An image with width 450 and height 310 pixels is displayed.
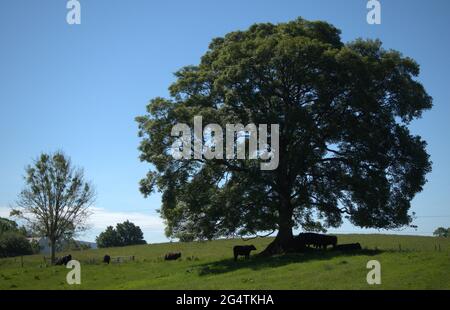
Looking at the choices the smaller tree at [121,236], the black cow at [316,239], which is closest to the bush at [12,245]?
the smaller tree at [121,236]

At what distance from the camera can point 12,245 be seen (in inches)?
3300

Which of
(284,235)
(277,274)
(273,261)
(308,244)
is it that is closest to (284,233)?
(284,235)

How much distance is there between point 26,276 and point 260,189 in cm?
1844

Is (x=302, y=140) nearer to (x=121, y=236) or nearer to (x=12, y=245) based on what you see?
(x=12, y=245)

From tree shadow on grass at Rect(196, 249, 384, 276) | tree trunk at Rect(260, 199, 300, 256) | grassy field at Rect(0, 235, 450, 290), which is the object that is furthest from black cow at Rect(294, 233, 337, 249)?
grassy field at Rect(0, 235, 450, 290)

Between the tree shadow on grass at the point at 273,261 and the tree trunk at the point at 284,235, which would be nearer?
the tree shadow on grass at the point at 273,261

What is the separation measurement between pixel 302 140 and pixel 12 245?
6383 cm

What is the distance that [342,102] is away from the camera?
37156 mm

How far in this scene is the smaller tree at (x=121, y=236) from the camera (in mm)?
120500

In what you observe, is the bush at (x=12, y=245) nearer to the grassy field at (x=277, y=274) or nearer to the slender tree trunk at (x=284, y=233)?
the grassy field at (x=277, y=274)

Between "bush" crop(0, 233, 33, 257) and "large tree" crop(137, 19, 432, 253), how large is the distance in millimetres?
53741

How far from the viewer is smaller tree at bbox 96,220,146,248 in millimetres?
120500

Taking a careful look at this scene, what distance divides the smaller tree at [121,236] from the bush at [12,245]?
35.5 m

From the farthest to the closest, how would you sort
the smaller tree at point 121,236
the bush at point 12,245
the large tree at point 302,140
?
the smaller tree at point 121,236
the bush at point 12,245
the large tree at point 302,140
